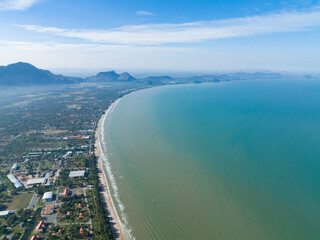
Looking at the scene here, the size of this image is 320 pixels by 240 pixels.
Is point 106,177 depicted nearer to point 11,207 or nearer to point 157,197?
point 157,197

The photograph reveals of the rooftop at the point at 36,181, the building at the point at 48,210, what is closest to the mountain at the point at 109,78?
the rooftop at the point at 36,181

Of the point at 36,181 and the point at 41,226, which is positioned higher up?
the point at 36,181

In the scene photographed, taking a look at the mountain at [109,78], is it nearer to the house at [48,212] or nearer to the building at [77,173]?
the building at [77,173]

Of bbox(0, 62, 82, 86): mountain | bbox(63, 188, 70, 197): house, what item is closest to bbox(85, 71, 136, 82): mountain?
bbox(0, 62, 82, 86): mountain

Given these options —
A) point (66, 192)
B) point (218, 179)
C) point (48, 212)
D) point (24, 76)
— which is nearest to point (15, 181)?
point (66, 192)

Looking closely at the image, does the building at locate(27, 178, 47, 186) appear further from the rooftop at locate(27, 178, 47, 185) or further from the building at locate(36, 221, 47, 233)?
the building at locate(36, 221, 47, 233)

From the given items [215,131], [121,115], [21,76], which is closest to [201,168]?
[215,131]

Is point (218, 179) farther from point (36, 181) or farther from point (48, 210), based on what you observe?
point (36, 181)

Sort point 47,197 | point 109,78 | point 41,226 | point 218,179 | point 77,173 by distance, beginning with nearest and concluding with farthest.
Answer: point 41,226 < point 47,197 < point 218,179 < point 77,173 < point 109,78
